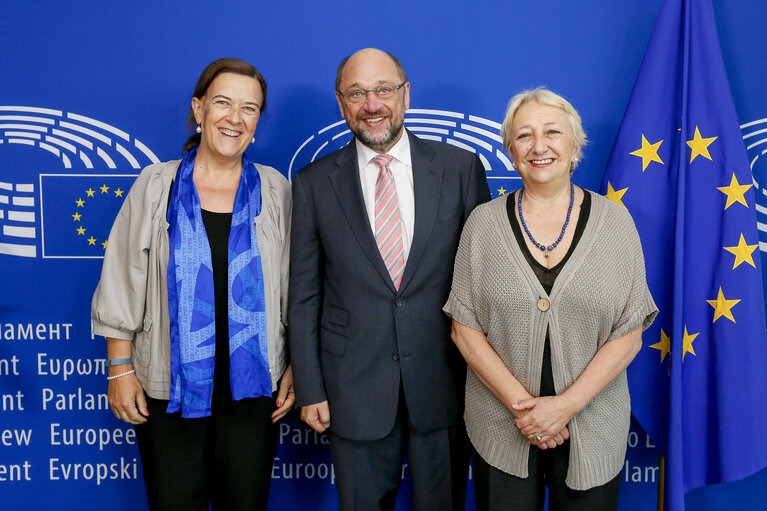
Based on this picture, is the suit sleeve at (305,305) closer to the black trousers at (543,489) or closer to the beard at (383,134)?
the beard at (383,134)

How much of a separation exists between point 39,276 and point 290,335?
1264 millimetres

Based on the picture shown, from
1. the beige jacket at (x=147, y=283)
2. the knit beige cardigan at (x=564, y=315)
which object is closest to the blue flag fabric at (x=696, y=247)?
the knit beige cardigan at (x=564, y=315)

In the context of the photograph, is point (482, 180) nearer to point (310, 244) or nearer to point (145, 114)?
point (310, 244)

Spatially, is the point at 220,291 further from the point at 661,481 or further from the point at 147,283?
the point at 661,481

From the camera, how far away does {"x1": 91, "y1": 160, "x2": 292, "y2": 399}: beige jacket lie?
1.76 m

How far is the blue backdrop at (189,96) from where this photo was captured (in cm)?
232

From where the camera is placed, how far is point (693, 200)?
2.06m

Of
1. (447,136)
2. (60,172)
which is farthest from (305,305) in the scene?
(60,172)

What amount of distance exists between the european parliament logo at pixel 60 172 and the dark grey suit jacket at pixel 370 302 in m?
0.98

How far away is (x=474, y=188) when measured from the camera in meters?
1.83

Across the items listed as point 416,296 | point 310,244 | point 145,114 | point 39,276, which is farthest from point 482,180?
point 39,276

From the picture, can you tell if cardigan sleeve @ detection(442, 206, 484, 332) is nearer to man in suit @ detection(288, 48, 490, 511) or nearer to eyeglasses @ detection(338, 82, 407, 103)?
man in suit @ detection(288, 48, 490, 511)

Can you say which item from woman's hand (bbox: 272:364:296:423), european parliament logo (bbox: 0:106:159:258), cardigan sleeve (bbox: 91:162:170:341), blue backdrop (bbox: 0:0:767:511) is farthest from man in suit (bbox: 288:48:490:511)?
european parliament logo (bbox: 0:106:159:258)

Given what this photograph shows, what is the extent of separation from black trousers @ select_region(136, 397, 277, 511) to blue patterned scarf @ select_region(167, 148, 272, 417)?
0.09 meters
